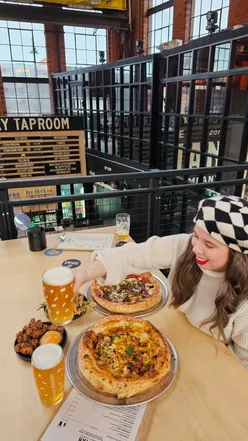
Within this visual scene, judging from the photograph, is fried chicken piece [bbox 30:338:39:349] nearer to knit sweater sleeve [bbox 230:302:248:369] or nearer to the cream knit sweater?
the cream knit sweater

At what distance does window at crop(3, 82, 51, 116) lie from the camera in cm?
1073

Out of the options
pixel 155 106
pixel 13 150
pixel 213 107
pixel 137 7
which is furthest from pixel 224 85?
pixel 137 7

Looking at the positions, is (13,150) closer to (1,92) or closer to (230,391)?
(230,391)

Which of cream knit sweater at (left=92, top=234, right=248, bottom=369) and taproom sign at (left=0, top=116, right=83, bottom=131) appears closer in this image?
cream knit sweater at (left=92, top=234, right=248, bottom=369)

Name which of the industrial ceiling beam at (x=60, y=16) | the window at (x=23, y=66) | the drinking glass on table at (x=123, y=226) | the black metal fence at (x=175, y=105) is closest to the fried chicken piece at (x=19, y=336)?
the drinking glass on table at (x=123, y=226)

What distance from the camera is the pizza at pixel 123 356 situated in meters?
0.85

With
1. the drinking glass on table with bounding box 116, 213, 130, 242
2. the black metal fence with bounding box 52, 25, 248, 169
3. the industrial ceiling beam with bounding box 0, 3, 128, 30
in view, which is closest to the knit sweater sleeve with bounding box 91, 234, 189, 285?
the drinking glass on table with bounding box 116, 213, 130, 242

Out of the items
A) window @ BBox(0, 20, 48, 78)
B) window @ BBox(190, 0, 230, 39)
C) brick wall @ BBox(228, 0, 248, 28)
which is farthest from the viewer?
window @ BBox(0, 20, 48, 78)

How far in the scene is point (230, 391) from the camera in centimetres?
87

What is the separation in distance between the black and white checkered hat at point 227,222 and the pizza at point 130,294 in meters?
0.40

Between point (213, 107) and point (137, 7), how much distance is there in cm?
681

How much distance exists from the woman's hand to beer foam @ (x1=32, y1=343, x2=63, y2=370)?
30 cm

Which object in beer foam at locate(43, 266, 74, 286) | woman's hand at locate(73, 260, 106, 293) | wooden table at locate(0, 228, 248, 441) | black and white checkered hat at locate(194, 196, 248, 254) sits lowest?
wooden table at locate(0, 228, 248, 441)

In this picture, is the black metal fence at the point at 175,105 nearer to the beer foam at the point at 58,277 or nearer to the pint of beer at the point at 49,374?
the beer foam at the point at 58,277
